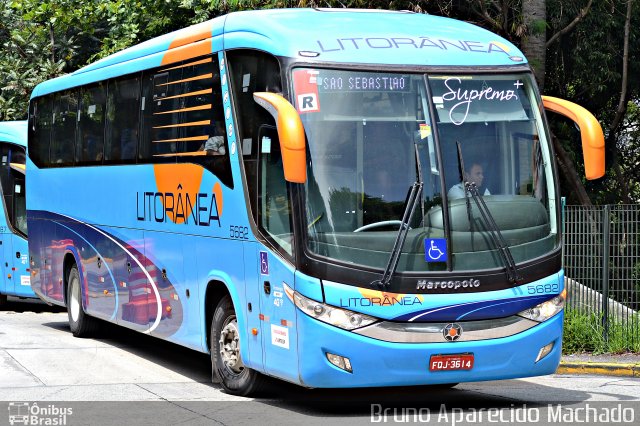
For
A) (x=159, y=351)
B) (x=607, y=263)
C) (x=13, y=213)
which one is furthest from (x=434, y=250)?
(x=13, y=213)

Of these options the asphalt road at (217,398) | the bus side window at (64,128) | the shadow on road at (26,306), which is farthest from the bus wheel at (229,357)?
the shadow on road at (26,306)

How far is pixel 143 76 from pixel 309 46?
14.4 feet

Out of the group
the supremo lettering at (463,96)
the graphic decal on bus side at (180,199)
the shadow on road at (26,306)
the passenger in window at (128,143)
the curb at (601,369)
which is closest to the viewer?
the supremo lettering at (463,96)

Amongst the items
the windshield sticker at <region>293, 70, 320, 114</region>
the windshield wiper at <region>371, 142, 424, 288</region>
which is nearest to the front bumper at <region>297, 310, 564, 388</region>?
the windshield wiper at <region>371, 142, 424, 288</region>

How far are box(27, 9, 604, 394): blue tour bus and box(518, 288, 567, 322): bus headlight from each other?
0.06 feet

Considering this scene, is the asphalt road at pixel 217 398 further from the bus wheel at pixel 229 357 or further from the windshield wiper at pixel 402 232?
the windshield wiper at pixel 402 232

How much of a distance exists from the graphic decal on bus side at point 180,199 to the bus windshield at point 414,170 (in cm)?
197

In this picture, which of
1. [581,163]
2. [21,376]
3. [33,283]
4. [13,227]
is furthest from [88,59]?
[21,376]

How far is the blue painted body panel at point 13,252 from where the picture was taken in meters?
21.5

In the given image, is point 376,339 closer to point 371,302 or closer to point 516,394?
point 371,302

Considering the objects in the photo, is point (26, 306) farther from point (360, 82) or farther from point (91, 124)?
point (360, 82)

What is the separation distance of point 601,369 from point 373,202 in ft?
18.6

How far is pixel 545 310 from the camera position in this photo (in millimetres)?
10109

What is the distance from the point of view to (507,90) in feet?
34.0
